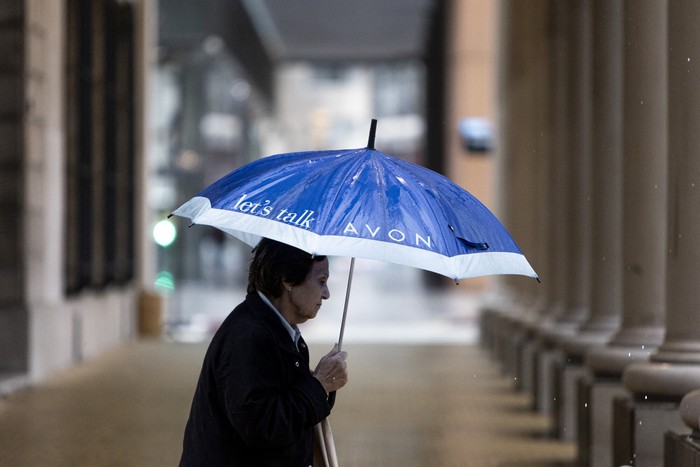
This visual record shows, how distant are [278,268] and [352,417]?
26.7ft

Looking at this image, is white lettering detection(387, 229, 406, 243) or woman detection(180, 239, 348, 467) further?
white lettering detection(387, 229, 406, 243)

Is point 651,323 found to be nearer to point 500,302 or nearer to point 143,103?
point 500,302

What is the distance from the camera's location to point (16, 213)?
48.7 feet

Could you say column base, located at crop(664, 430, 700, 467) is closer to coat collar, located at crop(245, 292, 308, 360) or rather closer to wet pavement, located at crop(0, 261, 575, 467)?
coat collar, located at crop(245, 292, 308, 360)

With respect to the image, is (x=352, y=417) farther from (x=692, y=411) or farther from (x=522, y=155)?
(x=522, y=155)

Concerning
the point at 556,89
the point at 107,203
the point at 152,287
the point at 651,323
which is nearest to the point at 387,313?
the point at 152,287

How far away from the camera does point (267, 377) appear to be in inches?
159

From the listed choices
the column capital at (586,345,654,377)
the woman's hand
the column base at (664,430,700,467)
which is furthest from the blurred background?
the woman's hand

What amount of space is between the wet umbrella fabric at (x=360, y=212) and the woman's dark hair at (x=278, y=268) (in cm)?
9

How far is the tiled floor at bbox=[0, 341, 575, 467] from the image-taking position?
1010cm

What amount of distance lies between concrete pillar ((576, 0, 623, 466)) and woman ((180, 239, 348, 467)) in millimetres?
6984

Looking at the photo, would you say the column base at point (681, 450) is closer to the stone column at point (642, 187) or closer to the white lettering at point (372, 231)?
the stone column at point (642, 187)

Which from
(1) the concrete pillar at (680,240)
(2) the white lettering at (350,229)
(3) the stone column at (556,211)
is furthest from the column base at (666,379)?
(3) the stone column at (556,211)

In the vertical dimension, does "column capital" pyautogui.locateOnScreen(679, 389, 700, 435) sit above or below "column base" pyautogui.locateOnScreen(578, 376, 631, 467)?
above
